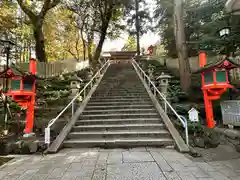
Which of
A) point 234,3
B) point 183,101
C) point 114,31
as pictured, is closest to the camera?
point 234,3

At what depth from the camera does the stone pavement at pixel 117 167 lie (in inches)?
131

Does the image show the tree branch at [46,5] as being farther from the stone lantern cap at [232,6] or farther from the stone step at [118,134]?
the stone lantern cap at [232,6]

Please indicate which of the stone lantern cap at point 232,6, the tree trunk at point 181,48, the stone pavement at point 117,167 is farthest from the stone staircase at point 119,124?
the stone lantern cap at point 232,6

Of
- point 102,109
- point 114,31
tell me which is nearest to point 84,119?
point 102,109

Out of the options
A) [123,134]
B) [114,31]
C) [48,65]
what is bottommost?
[123,134]

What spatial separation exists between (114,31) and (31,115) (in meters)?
16.9

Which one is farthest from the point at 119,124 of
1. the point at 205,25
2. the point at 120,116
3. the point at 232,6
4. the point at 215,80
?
the point at 205,25

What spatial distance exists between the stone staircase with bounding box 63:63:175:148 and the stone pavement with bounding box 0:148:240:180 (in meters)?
0.53

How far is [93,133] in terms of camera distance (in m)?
5.68

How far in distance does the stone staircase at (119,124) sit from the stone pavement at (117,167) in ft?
1.74

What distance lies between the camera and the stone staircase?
5.24 meters

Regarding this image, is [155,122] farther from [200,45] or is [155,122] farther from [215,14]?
[215,14]

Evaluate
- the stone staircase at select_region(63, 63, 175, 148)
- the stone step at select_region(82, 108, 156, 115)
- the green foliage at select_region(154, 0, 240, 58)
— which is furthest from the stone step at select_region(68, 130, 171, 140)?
the green foliage at select_region(154, 0, 240, 58)

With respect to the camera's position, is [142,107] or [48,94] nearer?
[142,107]
